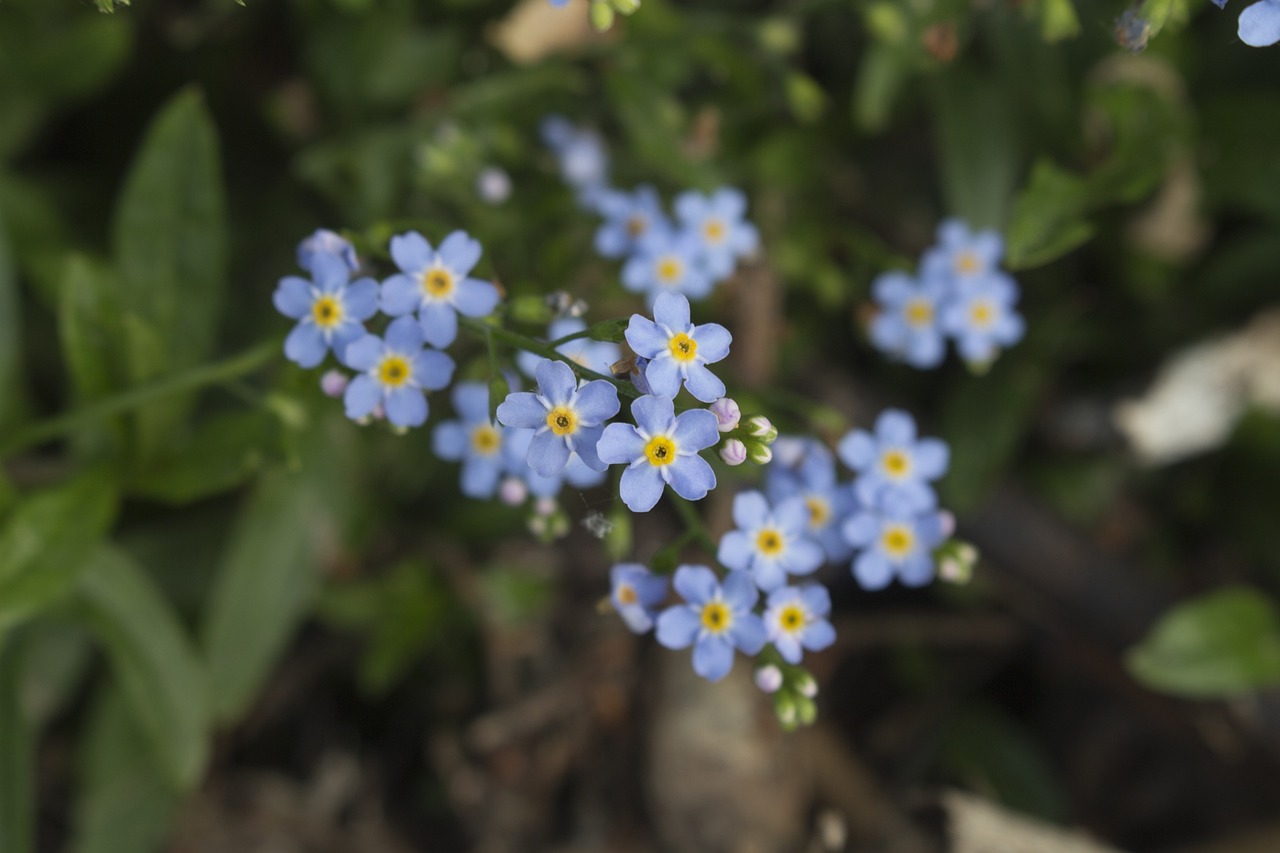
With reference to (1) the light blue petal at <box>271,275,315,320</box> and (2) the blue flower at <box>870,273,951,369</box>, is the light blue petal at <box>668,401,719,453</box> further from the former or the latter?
(2) the blue flower at <box>870,273,951,369</box>

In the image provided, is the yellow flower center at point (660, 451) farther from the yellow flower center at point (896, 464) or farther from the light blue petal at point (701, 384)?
the yellow flower center at point (896, 464)

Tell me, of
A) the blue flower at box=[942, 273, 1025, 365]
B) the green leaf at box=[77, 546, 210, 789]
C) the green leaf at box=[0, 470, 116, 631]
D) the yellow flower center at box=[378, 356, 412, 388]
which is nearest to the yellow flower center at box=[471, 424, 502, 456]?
the yellow flower center at box=[378, 356, 412, 388]

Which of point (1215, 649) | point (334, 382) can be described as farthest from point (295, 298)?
point (1215, 649)

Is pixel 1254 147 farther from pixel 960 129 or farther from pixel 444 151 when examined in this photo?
pixel 444 151

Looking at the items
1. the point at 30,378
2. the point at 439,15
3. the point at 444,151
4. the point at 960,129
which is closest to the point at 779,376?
the point at 960,129

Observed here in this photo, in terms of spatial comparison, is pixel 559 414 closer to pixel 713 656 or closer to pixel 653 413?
pixel 653 413
